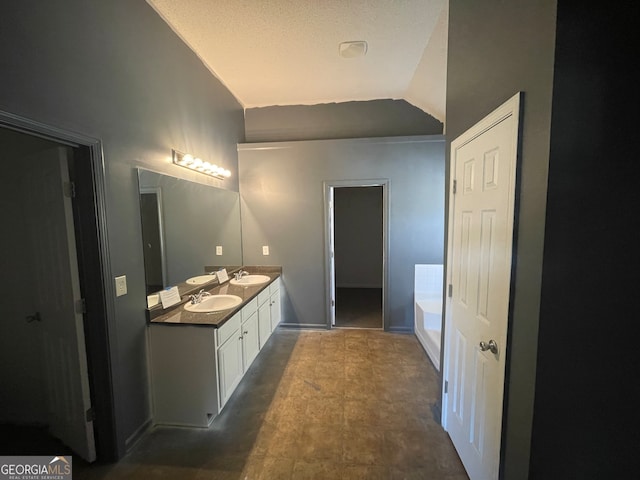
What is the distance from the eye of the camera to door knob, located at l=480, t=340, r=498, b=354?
133 centimetres

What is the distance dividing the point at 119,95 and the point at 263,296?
83.8 inches

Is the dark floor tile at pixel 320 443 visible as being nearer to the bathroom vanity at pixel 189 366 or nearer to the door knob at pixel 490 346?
the bathroom vanity at pixel 189 366

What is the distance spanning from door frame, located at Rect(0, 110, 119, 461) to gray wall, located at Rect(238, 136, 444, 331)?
222cm

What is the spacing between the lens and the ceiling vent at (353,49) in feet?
8.39

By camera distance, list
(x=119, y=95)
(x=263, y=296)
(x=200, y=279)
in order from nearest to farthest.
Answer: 1. (x=119, y=95)
2. (x=200, y=279)
3. (x=263, y=296)

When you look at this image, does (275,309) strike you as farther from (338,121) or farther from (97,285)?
(338,121)

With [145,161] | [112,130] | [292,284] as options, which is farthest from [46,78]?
[292,284]

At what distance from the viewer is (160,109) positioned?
2191mm

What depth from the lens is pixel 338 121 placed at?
3.86 m

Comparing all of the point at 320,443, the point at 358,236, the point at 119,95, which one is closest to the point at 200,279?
the point at 119,95

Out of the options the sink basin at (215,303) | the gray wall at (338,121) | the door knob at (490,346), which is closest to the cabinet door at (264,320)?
the sink basin at (215,303)

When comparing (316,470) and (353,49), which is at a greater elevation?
(353,49)

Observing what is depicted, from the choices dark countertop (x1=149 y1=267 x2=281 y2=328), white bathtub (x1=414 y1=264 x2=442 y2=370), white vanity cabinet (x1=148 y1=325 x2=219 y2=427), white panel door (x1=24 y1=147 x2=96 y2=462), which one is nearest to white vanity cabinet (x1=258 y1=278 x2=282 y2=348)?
dark countertop (x1=149 y1=267 x2=281 y2=328)

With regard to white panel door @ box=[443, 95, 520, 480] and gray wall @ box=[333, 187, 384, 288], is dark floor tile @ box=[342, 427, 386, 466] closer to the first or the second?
white panel door @ box=[443, 95, 520, 480]
